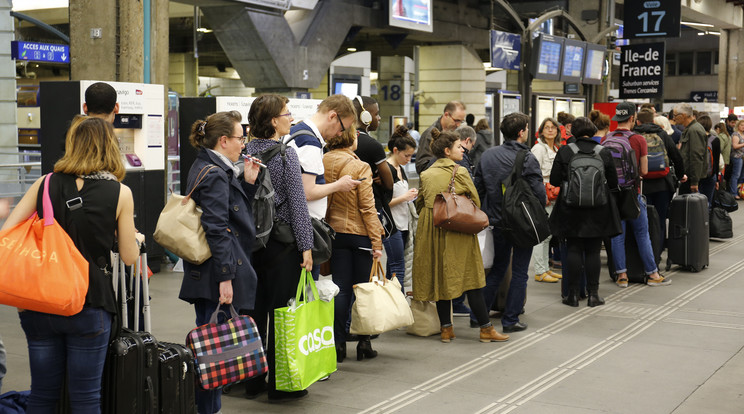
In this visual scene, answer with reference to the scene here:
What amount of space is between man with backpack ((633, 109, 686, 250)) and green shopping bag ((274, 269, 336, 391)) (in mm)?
5668

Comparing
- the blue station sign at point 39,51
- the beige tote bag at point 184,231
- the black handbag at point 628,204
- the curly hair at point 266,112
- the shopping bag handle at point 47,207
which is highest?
the blue station sign at point 39,51

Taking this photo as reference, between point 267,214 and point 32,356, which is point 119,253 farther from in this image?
point 267,214

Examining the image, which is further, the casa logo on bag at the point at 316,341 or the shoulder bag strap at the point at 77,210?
the casa logo on bag at the point at 316,341

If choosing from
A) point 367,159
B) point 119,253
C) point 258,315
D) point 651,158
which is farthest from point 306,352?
point 651,158

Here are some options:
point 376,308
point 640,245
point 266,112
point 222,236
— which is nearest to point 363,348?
point 376,308

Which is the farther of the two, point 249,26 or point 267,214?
point 249,26

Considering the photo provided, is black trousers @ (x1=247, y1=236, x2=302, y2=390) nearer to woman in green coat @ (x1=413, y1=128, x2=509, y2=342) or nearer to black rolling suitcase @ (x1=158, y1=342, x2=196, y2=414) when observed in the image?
black rolling suitcase @ (x1=158, y1=342, x2=196, y2=414)

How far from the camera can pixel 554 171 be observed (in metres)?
7.98

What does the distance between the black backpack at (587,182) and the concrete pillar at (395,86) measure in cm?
1882

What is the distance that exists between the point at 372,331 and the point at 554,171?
3166mm

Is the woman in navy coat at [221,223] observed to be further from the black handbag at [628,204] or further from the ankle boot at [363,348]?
the black handbag at [628,204]

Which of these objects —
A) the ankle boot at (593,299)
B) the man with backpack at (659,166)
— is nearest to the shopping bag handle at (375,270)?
the ankle boot at (593,299)

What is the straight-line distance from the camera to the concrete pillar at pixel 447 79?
23.0 metres

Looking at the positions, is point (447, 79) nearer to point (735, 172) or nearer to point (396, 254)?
point (735, 172)
